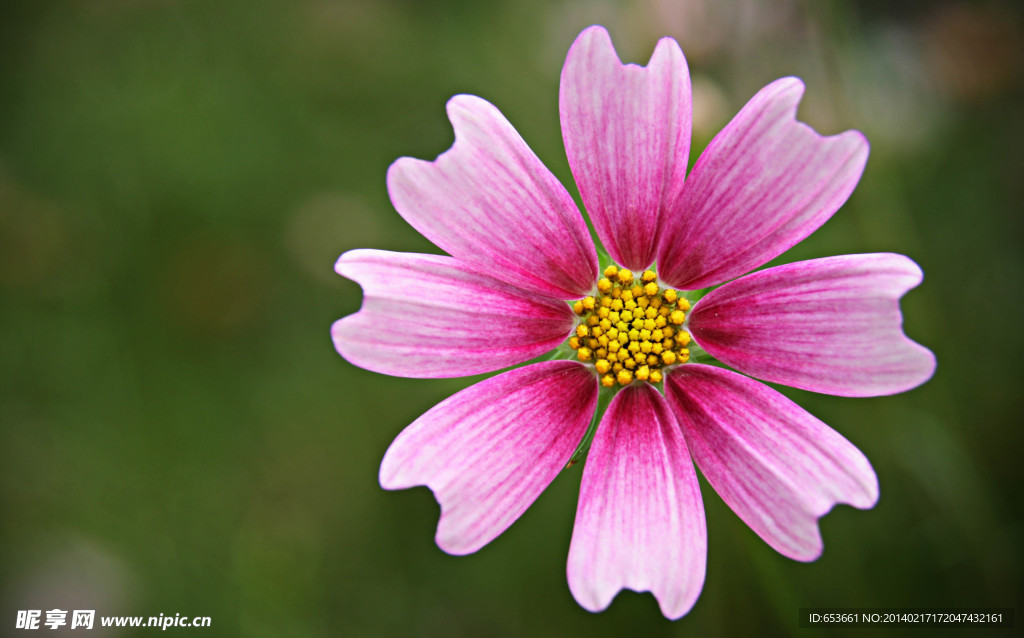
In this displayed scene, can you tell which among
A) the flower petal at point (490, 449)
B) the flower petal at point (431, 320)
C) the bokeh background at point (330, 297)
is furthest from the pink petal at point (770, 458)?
the bokeh background at point (330, 297)

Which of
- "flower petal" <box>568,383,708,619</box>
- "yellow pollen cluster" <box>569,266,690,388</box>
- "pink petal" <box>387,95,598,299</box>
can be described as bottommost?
"flower petal" <box>568,383,708,619</box>

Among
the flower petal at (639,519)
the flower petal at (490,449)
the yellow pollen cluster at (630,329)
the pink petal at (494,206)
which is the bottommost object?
the flower petal at (639,519)

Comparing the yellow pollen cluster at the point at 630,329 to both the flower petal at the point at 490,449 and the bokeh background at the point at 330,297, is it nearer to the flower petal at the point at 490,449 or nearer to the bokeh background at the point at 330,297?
the flower petal at the point at 490,449

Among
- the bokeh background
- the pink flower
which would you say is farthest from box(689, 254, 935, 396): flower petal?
the bokeh background

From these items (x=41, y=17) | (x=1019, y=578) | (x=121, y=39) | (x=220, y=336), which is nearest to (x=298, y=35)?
(x=121, y=39)

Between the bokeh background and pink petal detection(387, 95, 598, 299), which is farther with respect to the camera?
the bokeh background

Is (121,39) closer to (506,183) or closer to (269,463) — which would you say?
(269,463)

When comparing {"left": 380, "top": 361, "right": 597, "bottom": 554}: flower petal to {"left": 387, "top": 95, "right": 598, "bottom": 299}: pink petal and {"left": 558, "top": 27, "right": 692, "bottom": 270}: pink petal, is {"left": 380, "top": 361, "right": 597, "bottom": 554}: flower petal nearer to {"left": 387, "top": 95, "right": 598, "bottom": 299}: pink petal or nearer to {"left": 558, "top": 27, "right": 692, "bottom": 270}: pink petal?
{"left": 387, "top": 95, "right": 598, "bottom": 299}: pink petal
